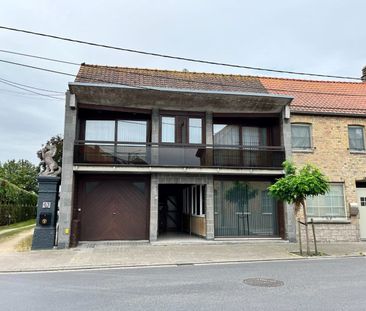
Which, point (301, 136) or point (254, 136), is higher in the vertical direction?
point (254, 136)

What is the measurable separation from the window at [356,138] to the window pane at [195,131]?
6.80 metres

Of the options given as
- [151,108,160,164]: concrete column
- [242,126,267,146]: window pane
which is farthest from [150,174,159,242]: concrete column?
[242,126,267,146]: window pane

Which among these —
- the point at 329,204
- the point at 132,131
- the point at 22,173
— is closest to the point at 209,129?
the point at 132,131

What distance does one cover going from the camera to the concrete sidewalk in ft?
32.2

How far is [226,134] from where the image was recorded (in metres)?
15.8

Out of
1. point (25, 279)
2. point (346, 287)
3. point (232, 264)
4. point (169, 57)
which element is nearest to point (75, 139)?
point (169, 57)

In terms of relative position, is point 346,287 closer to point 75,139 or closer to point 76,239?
point 76,239

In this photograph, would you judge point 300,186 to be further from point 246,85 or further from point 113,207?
point 113,207

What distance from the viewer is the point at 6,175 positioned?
44094 mm

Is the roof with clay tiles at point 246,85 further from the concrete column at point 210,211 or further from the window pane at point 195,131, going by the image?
the concrete column at point 210,211

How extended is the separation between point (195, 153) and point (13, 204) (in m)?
16.2

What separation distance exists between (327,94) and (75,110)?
39.7 ft

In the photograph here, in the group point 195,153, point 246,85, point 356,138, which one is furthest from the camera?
point 246,85

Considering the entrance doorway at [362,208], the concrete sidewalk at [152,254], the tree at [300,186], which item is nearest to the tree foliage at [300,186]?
the tree at [300,186]
